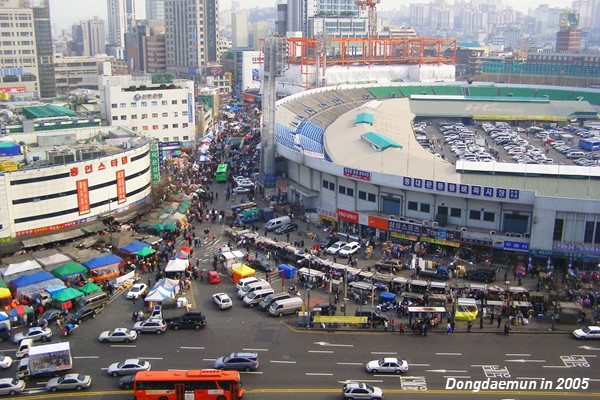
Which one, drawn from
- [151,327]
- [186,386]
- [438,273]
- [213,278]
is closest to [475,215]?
[438,273]

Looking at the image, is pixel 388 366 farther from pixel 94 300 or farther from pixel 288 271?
pixel 94 300

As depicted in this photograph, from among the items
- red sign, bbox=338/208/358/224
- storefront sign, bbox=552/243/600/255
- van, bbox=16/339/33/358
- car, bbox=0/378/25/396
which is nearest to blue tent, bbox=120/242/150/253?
van, bbox=16/339/33/358

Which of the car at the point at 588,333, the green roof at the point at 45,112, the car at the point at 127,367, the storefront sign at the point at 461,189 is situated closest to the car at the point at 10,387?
the car at the point at 127,367

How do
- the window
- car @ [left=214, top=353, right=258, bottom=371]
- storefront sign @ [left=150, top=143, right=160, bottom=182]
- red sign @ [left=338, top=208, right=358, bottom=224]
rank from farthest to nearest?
storefront sign @ [left=150, top=143, right=160, bottom=182]
red sign @ [left=338, top=208, right=358, bottom=224]
the window
car @ [left=214, top=353, right=258, bottom=371]

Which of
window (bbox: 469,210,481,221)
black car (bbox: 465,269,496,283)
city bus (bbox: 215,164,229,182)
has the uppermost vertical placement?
window (bbox: 469,210,481,221)

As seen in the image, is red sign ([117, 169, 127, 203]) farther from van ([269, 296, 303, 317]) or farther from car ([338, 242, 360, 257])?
van ([269, 296, 303, 317])

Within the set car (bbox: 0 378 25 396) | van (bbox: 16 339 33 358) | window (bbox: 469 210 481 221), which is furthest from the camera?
window (bbox: 469 210 481 221)

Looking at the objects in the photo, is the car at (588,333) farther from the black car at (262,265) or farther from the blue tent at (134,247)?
the blue tent at (134,247)
